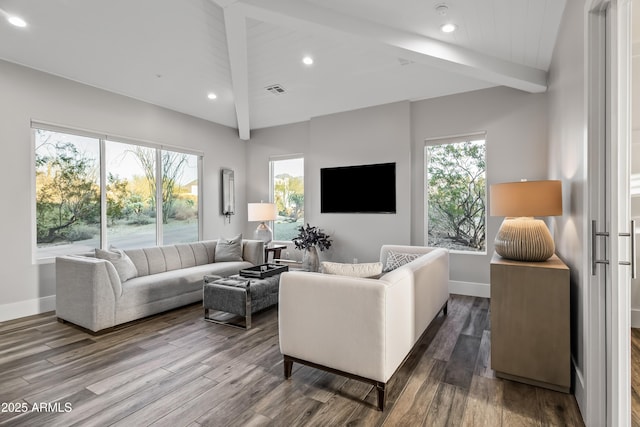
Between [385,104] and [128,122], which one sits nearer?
[128,122]

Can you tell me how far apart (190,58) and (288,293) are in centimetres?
336

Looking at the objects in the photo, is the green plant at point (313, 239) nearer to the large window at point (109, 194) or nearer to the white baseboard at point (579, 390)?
the large window at point (109, 194)

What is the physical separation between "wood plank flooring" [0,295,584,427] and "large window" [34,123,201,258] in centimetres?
148

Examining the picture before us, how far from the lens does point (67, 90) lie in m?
4.12

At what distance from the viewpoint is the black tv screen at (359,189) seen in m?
5.12

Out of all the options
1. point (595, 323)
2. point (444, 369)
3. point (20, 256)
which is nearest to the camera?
point (595, 323)

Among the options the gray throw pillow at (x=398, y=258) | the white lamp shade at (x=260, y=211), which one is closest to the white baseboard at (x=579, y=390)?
the gray throw pillow at (x=398, y=258)

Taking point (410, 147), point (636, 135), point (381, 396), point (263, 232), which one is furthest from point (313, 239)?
point (636, 135)

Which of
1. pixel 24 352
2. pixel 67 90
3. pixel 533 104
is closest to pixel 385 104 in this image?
pixel 533 104

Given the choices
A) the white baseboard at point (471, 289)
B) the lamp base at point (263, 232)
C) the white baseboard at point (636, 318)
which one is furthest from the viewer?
the lamp base at point (263, 232)

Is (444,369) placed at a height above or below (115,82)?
below

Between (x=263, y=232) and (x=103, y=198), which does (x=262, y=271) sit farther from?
(x=103, y=198)

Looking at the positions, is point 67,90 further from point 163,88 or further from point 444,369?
point 444,369

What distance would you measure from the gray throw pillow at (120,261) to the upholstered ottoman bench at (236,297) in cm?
88
